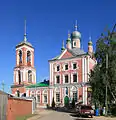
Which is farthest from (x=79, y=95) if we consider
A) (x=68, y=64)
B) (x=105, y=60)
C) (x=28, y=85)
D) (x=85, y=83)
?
(x=105, y=60)

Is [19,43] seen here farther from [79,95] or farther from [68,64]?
[79,95]

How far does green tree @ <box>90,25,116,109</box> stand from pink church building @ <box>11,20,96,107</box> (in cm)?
1359

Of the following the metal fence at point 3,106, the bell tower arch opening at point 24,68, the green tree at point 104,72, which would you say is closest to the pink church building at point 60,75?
the bell tower arch opening at point 24,68

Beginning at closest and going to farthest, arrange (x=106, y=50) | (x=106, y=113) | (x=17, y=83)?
(x=106, y=113) → (x=106, y=50) → (x=17, y=83)

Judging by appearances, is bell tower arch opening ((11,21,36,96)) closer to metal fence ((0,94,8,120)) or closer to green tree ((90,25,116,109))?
green tree ((90,25,116,109))

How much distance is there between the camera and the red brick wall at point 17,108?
77.6 feet

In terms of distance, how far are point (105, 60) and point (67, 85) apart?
2237cm

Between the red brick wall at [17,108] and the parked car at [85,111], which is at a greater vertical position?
the red brick wall at [17,108]

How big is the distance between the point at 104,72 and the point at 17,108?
1744 centimetres

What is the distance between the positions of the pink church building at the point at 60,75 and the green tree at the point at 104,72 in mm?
13593

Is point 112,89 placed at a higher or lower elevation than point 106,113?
higher

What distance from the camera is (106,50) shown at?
4128cm

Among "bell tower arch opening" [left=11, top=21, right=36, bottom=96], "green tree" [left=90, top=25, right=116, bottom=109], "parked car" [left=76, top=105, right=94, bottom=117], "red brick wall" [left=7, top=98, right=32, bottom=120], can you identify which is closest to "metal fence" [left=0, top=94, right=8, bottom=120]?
"red brick wall" [left=7, top=98, right=32, bottom=120]

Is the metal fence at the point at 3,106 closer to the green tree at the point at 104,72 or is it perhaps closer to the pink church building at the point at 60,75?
the green tree at the point at 104,72
